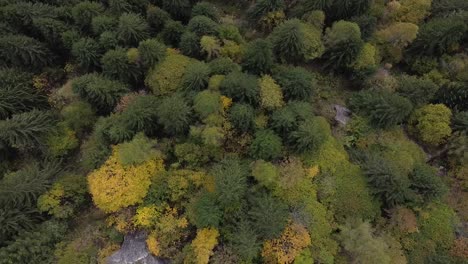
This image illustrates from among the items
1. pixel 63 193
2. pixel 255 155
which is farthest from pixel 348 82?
pixel 63 193

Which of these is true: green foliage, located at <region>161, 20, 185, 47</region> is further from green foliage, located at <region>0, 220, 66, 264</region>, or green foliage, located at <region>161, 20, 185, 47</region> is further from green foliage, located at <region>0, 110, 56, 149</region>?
green foliage, located at <region>0, 220, 66, 264</region>

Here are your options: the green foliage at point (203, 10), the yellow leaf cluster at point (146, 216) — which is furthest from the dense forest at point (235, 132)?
the green foliage at point (203, 10)

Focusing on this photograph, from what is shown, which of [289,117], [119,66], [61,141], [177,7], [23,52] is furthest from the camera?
[177,7]

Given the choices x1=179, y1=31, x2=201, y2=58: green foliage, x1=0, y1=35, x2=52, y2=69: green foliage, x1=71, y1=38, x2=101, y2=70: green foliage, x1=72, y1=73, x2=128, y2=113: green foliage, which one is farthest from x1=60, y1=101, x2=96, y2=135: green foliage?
x1=179, y1=31, x2=201, y2=58: green foliage

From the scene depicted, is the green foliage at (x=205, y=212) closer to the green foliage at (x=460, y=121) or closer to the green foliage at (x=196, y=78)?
the green foliage at (x=196, y=78)

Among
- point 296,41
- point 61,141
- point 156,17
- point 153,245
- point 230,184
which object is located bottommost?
point 61,141

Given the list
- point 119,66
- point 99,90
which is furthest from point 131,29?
point 99,90

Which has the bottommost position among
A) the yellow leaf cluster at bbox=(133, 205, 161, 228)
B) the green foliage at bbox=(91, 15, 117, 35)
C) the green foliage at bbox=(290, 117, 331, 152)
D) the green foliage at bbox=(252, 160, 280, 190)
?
the yellow leaf cluster at bbox=(133, 205, 161, 228)

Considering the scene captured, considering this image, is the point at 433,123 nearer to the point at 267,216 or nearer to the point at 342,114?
the point at 342,114
